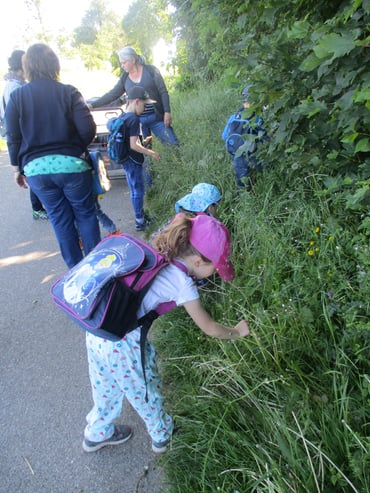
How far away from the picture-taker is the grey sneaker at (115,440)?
1891mm

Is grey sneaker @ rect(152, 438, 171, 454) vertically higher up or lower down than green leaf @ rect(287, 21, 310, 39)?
lower down

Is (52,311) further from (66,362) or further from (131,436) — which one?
(131,436)

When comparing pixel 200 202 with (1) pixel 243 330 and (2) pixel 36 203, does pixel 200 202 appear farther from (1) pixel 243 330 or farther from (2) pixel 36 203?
(2) pixel 36 203

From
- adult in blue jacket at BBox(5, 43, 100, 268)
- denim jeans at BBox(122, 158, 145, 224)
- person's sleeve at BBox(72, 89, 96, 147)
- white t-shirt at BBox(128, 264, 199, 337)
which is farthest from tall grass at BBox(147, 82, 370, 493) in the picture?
denim jeans at BBox(122, 158, 145, 224)

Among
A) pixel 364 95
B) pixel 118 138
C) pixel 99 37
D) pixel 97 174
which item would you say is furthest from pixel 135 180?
pixel 99 37

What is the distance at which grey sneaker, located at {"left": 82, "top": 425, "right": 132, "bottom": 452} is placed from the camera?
1.89m

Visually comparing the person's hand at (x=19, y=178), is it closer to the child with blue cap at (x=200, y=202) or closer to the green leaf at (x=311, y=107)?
the child with blue cap at (x=200, y=202)

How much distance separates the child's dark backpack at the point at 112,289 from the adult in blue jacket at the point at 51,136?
1446 mm

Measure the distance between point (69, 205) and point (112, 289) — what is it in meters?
1.82

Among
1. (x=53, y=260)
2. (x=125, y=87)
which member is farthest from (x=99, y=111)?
(x=53, y=260)

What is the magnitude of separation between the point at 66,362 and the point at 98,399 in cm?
83

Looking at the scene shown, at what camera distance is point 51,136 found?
104 inches

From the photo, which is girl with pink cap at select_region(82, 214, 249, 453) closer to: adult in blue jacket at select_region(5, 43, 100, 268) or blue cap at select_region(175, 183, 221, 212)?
blue cap at select_region(175, 183, 221, 212)

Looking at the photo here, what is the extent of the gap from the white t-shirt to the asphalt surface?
2.97 feet
